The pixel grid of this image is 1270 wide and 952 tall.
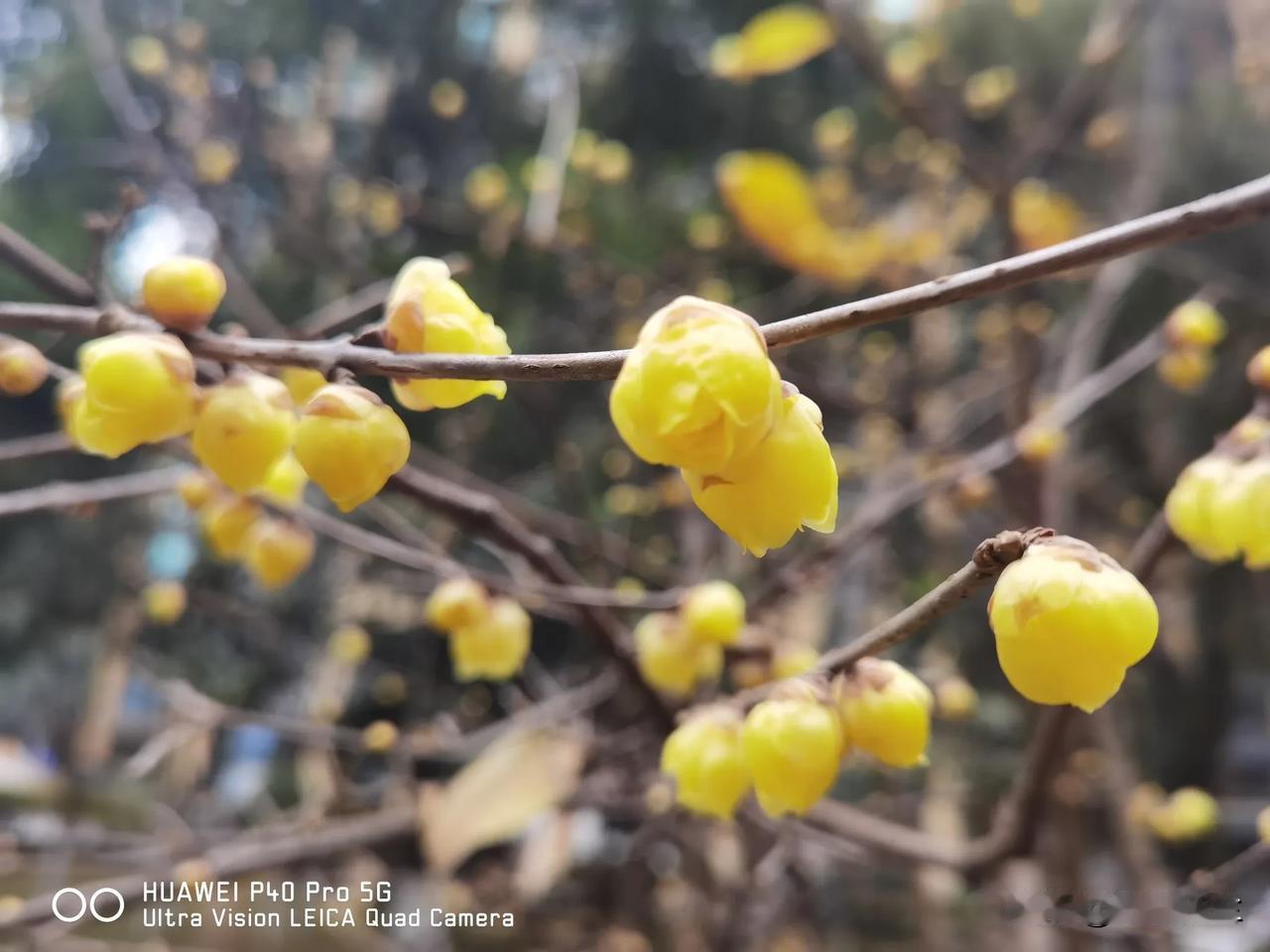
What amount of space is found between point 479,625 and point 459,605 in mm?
32

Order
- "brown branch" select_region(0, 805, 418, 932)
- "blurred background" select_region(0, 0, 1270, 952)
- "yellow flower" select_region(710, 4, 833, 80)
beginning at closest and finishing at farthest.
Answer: "brown branch" select_region(0, 805, 418, 932) < "blurred background" select_region(0, 0, 1270, 952) < "yellow flower" select_region(710, 4, 833, 80)

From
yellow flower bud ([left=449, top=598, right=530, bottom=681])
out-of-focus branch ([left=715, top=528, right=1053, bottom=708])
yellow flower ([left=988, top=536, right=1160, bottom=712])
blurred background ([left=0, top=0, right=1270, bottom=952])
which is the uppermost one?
blurred background ([left=0, top=0, right=1270, bottom=952])

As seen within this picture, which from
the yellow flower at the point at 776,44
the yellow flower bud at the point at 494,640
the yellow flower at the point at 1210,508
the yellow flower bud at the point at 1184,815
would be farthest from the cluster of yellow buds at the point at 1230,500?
the yellow flower at the point at 776,44

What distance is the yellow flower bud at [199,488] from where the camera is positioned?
1.57 feet

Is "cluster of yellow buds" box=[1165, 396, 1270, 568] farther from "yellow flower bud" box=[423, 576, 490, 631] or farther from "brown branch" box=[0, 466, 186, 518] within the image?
"brown branch" box=[0, 466, 186, 518]

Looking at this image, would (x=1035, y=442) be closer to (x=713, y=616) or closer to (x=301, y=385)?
(x=713, y=616)

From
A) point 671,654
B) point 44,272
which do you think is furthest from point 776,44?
point 44,272

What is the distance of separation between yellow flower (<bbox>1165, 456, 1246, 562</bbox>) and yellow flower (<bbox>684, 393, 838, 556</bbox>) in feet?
0.67

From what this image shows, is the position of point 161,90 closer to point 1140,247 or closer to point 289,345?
point 289,345

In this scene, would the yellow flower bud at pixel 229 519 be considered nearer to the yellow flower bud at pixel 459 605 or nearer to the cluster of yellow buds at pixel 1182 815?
the yellow flower bud at pixel 459 605

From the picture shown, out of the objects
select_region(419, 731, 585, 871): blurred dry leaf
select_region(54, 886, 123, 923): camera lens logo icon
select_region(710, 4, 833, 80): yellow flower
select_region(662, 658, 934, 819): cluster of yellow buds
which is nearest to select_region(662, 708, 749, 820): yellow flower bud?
select_region(662, 658, 934, 819): cluster of yellow buds

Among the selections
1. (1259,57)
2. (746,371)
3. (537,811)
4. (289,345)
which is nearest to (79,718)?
(537,811)

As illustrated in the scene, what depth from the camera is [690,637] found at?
1.68 feet

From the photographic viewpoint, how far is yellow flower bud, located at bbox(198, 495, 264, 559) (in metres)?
0.47
